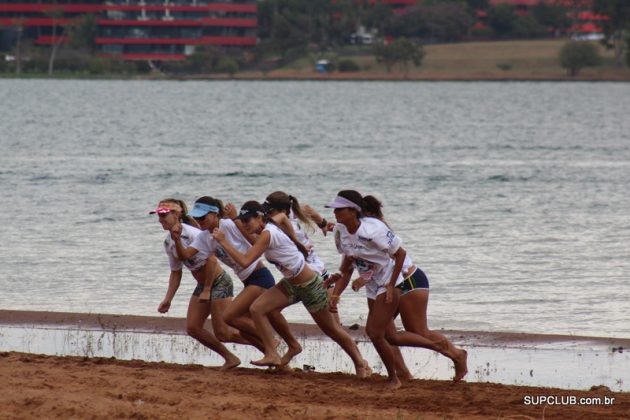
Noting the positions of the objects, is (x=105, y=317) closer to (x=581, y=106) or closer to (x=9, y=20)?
(x=581, y=106)

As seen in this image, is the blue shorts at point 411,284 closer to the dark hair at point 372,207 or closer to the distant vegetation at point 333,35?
the dark hair at point 372,207

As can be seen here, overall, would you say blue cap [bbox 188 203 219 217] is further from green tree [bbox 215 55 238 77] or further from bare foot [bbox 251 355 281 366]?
green tree [bbox 215 55 238 77]

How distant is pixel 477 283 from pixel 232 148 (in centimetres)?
4142

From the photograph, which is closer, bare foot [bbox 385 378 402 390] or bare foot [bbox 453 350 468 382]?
bare foot [bbox 385 378 402 390]

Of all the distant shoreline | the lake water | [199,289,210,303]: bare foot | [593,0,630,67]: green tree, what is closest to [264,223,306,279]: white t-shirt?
[199,289,210,303]: bare foot

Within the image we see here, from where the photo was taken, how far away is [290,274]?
429 inches

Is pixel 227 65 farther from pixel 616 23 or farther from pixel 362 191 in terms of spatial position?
pixel 362 191

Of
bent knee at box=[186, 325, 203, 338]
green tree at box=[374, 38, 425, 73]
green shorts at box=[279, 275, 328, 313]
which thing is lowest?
green tree at box=[374, 38, 425, 73]

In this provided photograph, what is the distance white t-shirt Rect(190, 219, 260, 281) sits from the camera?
10.9 metres

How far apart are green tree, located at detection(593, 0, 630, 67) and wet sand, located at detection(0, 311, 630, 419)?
156907 mm

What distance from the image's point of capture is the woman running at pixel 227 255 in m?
10.9

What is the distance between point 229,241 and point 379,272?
1326 millimetres

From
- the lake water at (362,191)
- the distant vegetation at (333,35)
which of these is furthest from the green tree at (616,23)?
the lake water at (362,191)

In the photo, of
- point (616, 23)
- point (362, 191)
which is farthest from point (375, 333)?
point (616, 23)
